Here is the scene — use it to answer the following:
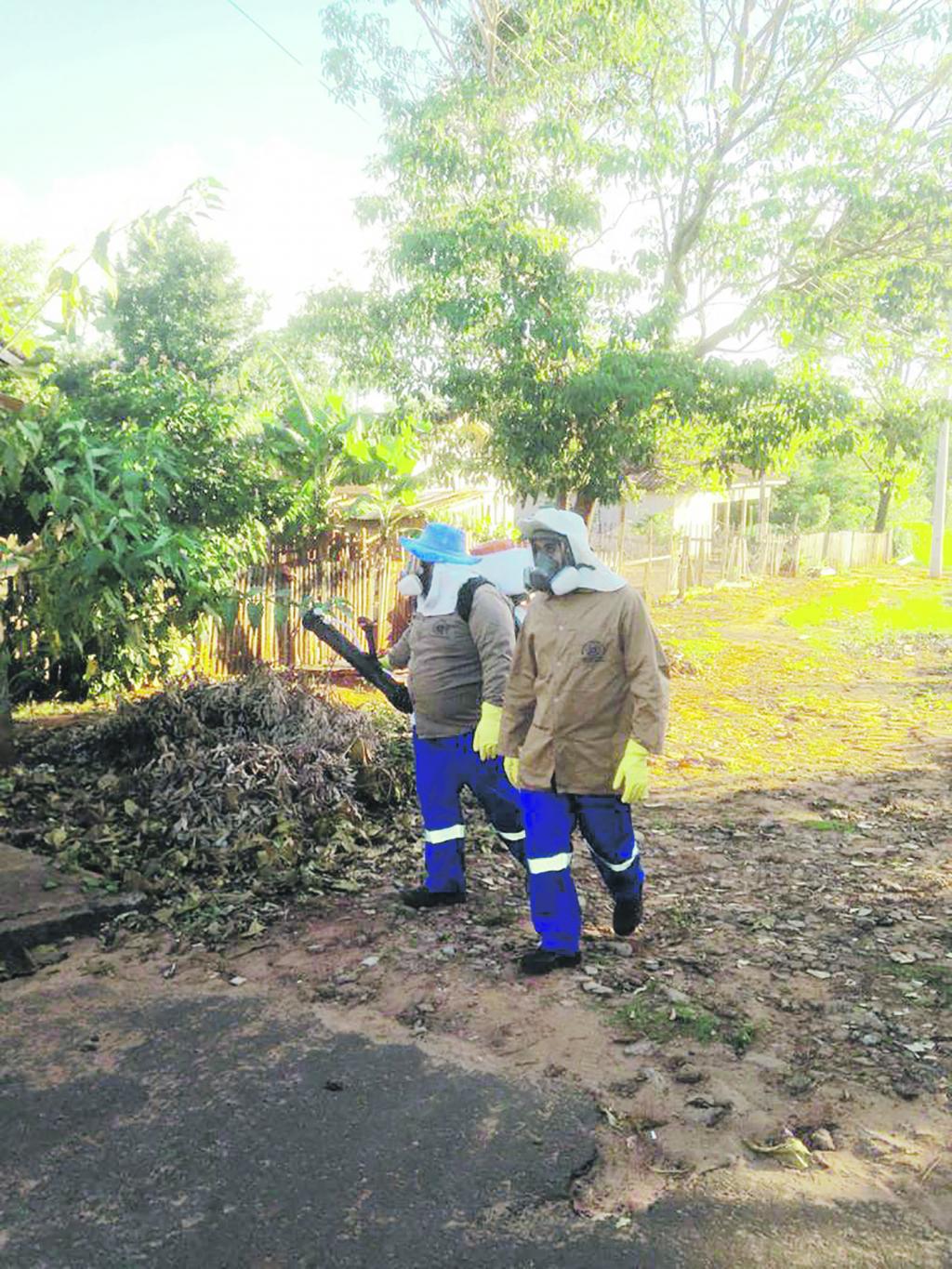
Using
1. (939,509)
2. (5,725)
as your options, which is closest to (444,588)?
(5,725)

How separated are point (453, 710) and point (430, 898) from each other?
3.06 feet

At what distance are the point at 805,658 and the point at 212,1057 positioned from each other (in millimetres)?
11661

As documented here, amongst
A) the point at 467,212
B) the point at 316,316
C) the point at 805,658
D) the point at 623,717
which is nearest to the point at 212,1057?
the point at 623,717

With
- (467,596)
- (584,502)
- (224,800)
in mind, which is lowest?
(224,800)

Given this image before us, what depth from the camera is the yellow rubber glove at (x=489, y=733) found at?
453 centimetres

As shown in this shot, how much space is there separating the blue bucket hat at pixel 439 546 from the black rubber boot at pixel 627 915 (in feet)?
5.90

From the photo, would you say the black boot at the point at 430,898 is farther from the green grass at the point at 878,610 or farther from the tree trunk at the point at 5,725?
the green grass at the point at 878,610

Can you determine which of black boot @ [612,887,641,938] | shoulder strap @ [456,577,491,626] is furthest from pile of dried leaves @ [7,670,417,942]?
shoulder strap @ [456,577,491,626]

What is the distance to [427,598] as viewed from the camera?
16.3 ft

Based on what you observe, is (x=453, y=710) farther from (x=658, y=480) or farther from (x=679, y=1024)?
(x=658, y=480)

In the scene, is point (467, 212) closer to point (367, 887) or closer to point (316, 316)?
point (316, 316)

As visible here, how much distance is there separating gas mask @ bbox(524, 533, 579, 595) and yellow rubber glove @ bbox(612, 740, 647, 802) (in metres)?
0.70

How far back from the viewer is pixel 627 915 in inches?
173

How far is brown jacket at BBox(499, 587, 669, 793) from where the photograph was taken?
13.4 feet
